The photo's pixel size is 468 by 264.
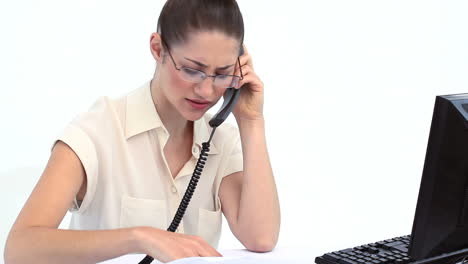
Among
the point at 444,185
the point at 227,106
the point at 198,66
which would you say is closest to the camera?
the point at 444,185

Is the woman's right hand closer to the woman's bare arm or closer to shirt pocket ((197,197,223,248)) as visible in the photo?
the woman's bare arm

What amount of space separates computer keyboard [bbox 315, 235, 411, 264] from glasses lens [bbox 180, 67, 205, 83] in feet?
1.97

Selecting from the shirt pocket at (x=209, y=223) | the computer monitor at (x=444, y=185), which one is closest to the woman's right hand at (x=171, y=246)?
the computer monitor at (x=444, y=185)

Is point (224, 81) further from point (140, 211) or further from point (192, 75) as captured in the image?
point (140, 211)

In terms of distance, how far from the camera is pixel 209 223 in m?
2.12

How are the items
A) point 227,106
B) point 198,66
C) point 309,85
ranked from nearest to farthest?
1. point 198,66
2. point 227,106
3. point 309,85

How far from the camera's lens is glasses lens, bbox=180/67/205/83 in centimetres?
181

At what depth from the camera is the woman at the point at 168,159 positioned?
1695mm

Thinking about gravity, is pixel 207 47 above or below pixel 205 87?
above

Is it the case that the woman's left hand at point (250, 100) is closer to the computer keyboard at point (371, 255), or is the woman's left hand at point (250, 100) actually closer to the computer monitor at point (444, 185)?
the computer keyboard at point (371, 255)

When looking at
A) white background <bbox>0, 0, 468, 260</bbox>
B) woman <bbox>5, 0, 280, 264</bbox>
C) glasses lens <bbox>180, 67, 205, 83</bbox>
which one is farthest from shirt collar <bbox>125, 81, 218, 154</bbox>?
white background <bbox>0, 0, 468, 260</bbox>

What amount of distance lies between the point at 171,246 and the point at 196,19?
0.66m

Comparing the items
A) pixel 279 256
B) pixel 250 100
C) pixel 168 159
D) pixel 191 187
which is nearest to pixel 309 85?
pixel 250 100

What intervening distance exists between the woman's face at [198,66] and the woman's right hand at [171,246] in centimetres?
48
